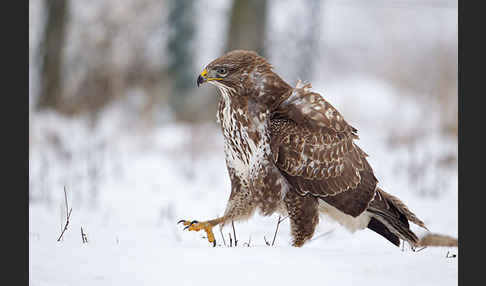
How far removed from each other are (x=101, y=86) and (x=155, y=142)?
1949mm

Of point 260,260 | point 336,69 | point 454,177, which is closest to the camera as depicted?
point 260,260

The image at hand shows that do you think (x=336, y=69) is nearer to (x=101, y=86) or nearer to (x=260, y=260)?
(x=101, y=86)

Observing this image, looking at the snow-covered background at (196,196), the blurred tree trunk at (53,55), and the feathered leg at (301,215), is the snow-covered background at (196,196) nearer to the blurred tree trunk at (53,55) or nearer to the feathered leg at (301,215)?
the feathered leg at (301,215)

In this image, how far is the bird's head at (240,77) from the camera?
3.29m

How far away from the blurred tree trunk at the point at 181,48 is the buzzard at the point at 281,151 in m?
8.46

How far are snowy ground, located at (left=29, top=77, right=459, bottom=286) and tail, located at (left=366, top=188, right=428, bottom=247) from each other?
15 centimetres

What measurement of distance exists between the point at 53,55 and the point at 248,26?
4.13 meters

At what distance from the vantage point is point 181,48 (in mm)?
12133

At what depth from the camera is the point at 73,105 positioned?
33.1ft

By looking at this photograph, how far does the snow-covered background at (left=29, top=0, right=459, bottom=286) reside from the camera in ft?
8.54

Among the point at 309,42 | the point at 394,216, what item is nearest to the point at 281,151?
the point at 394,216

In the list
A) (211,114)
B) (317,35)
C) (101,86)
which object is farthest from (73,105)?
(317,35)

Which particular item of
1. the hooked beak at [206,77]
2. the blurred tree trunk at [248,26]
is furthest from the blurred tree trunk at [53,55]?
the hooked beak at [206,77]

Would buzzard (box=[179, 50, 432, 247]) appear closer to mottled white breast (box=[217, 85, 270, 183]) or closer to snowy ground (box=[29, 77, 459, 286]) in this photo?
mottled white breast (box=[217, 85, 270, 183])
